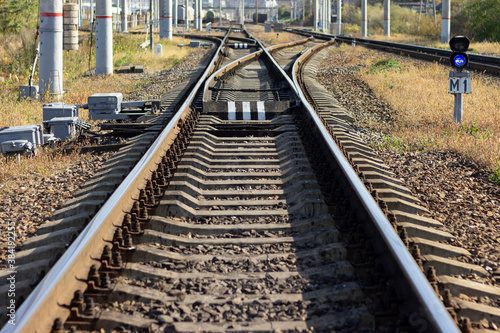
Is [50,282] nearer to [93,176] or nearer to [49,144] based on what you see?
[93,176]

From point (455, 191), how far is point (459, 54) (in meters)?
3.85

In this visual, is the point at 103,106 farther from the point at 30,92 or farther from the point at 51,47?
the point at 51,47

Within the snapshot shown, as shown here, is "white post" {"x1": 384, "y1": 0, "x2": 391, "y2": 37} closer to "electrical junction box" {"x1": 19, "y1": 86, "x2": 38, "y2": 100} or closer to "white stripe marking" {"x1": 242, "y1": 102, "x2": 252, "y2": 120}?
"electrical junction box" {"x1": 19, "y1": 86, "x2": 38, "y2": 100}

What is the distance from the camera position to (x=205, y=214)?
4840 millimetres

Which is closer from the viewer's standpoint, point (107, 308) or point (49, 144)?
point (107, 308)

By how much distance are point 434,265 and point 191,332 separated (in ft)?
Result: 5.56

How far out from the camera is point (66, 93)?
13.4m

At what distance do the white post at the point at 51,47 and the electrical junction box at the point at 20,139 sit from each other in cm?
539

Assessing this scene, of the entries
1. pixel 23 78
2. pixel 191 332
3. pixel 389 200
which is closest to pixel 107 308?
pixel 191 332

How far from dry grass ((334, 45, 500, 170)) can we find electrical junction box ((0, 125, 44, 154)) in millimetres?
4837

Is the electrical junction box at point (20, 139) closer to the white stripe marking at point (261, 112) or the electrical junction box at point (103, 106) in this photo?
the electrical junction box at point (103, 106)

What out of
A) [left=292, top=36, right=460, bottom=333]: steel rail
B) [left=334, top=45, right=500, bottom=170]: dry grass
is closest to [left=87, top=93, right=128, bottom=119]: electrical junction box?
[left=334, top=45, right=500, bottom=170]: dry grass

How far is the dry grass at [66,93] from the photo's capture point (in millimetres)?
6750

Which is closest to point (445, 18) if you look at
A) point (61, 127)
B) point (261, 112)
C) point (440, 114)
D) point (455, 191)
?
point (440, 114)
